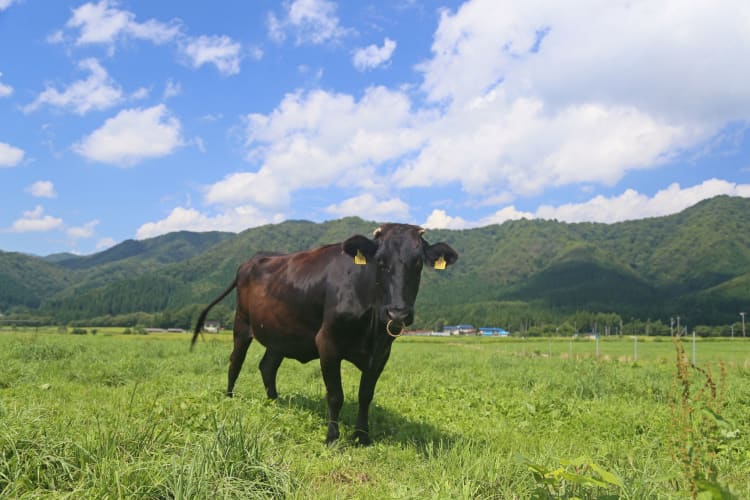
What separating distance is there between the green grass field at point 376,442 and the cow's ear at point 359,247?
2132 millimetres

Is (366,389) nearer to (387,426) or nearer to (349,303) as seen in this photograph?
(387,426)

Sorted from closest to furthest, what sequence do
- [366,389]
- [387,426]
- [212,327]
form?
[366,389]
[387,426]
[212,327]

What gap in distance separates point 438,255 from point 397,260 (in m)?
0.66

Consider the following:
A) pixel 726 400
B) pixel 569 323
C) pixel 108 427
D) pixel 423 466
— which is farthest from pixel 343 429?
pixel 569 323

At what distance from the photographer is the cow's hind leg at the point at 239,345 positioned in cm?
881

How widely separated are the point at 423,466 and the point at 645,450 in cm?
367

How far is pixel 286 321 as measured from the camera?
7.62 meters

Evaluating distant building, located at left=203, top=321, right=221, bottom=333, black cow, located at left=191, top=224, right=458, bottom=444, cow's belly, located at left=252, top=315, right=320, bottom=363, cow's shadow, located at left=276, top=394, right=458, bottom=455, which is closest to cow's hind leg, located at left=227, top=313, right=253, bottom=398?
cow's belly, located at left=252, top=315, right=320, bottom=363

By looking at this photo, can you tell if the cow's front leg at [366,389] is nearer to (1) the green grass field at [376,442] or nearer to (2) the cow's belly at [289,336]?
(1) the green grass field at [376,442]

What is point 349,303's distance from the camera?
6.47 m

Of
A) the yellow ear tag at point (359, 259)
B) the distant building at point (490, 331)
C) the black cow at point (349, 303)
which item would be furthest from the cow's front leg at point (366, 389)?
the distant building at point (490, 331)

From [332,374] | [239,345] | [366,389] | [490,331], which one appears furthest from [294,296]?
[490,331]

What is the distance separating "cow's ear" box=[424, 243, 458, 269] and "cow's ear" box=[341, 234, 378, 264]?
2.13ft

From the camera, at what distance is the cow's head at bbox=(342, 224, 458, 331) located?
5684mm
